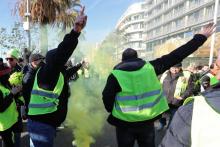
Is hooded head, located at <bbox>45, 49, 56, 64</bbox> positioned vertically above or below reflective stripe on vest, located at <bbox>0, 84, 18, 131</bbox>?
above

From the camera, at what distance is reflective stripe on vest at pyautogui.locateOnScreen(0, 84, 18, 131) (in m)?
4.46

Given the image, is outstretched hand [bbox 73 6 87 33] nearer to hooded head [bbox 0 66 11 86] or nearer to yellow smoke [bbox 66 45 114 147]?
hooded head [bbox 0 66 11 86]

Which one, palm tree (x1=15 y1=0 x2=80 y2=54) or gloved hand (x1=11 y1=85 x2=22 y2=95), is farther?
palm tree (x1=15 y1=0 x2=80 y2=54)

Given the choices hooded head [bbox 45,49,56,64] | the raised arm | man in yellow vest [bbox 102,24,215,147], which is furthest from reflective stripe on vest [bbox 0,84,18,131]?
the raised arm

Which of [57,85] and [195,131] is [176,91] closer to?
[57,85]

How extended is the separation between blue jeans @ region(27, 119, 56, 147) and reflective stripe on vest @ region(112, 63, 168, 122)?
30.5 inches

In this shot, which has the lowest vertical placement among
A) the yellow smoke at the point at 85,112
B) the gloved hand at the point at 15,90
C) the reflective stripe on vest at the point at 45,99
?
the yellow smoke at the point at 85,112

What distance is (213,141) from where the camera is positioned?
49.7 inches

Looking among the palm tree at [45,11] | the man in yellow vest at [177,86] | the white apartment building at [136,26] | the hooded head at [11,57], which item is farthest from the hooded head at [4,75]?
the white apartment building at [136,26]

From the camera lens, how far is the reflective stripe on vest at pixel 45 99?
11.2 ft

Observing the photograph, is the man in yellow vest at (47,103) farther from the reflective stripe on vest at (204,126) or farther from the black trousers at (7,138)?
the reflective stripe on vest at (204,126)

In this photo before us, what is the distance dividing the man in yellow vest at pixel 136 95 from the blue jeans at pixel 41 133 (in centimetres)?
69

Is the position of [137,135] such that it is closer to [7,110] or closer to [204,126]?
[7,110]

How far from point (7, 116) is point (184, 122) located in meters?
3.60
